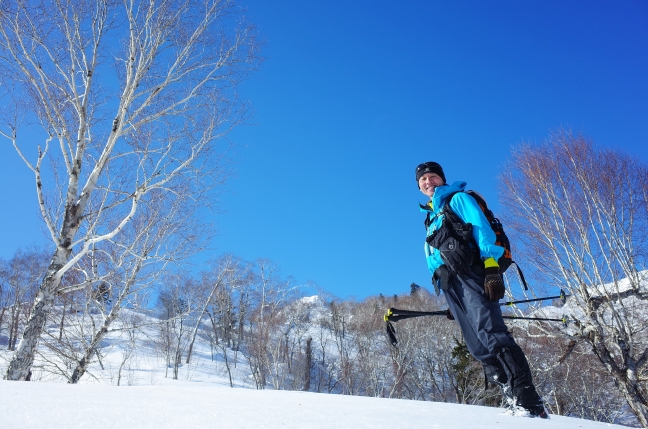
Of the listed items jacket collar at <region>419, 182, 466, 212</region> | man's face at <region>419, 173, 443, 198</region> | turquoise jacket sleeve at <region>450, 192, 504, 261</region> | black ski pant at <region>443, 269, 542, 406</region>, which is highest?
man's face at <region>419, 173, 443, 198</region>

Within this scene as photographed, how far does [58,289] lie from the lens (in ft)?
17.3

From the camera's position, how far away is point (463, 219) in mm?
2668

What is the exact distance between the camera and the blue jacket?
2455mm

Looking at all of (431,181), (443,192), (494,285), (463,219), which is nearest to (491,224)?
(463,219)

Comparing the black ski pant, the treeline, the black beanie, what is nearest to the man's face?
the black beanie

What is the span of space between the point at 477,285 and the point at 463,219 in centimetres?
44

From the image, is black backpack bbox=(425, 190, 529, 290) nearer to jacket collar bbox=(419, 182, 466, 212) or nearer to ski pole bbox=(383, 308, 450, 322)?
jacket collar bbox=(419, 182, 466, 212)

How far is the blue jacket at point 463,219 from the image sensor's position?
2.46 meters

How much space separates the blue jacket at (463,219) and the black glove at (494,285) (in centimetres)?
11

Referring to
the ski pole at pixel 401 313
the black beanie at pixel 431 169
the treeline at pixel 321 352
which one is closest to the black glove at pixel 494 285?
the ski pole at pixel 401 313

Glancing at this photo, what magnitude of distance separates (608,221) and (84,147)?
1036cm

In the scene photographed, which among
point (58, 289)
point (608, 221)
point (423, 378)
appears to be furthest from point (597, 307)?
point (423, 378)

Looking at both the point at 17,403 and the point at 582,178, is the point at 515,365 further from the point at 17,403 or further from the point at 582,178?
the point at 582,178

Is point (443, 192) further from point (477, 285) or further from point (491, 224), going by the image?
point (477, 285)
